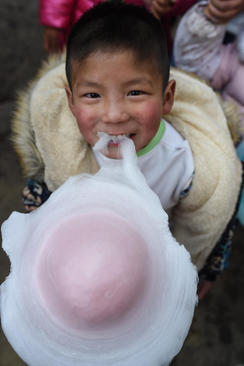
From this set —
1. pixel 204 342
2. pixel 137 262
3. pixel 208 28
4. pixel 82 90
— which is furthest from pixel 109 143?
pixel 204 342

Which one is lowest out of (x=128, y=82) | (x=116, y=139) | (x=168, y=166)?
(x=168, y=166)

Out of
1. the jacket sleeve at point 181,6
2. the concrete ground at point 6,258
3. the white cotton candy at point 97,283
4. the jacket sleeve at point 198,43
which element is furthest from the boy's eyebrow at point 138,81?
the concrete ground at point 6,258

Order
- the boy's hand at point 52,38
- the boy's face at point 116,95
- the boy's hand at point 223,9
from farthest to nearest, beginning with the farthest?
1. the boy's hand at point 52,38
2. the boy's hand at point 223,9
3. the boy's face at point 116,95

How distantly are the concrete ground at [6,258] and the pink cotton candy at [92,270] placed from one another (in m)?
0.95

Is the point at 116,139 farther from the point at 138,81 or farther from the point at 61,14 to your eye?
the point at 61,14

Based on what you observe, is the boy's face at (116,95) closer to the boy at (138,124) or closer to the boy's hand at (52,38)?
the boy at (138,124)

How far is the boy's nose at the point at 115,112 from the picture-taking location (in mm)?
634

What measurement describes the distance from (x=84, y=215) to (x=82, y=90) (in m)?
0.31

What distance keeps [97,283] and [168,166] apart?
1.62 ft

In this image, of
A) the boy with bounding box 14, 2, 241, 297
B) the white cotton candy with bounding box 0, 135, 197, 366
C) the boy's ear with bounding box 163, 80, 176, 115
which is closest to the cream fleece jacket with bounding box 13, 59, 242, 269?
the boy with bounding box 14, 2, 241, 297

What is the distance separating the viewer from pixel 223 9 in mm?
967

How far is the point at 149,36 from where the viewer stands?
675 mm

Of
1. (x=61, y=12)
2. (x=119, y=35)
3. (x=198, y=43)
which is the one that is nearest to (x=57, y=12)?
(x=61, y=12)

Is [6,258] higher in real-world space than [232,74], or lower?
lower
